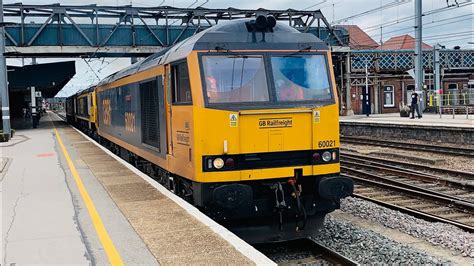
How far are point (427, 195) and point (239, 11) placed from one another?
2999cm

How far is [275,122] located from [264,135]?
26 cm

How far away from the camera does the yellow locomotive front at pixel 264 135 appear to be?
723 cm

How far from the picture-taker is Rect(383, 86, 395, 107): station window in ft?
153

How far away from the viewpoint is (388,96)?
46.8 metres

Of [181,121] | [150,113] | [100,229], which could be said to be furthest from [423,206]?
[100,229]

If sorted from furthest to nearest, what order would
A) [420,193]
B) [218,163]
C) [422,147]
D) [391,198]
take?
1. [422,147]
2. [391,198]
3. [420,193]
4. [218,163]

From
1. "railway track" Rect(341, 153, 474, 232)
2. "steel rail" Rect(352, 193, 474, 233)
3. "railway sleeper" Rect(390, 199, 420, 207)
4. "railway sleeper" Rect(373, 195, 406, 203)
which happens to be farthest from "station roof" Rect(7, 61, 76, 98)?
"steel rail" Rect(352, 193, 474, 233)

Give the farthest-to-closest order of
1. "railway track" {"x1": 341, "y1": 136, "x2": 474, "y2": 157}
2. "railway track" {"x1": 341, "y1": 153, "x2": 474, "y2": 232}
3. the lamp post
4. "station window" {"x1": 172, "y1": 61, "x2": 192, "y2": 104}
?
the lamp post
"railway track" {"x1": 341, "y1": 136, "x2": 474, "y2": 157}
"railway track" {"x1": 341, "y1": 153, "x2": 474, "y2": 232}
"station window" {"x1": 172, "y1": 61, "x2": 192, "y2": 104}

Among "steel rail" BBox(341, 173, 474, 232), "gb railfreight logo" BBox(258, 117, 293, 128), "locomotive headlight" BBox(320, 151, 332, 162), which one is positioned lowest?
"steel rail" BBox(341, 173, 474, 232)

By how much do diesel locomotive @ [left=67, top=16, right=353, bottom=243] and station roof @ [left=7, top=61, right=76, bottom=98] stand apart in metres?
36.1

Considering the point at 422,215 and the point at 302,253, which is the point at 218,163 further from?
the point at 422,215

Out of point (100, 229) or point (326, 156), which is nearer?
point (100, 229)

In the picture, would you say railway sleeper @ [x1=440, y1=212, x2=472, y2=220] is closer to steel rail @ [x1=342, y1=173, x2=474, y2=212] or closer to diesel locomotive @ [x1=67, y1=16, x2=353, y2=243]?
steel rail @ [x1=342, y1=173, x2=474, y2=212]

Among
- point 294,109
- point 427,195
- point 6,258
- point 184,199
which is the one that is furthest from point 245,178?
point 427,195
